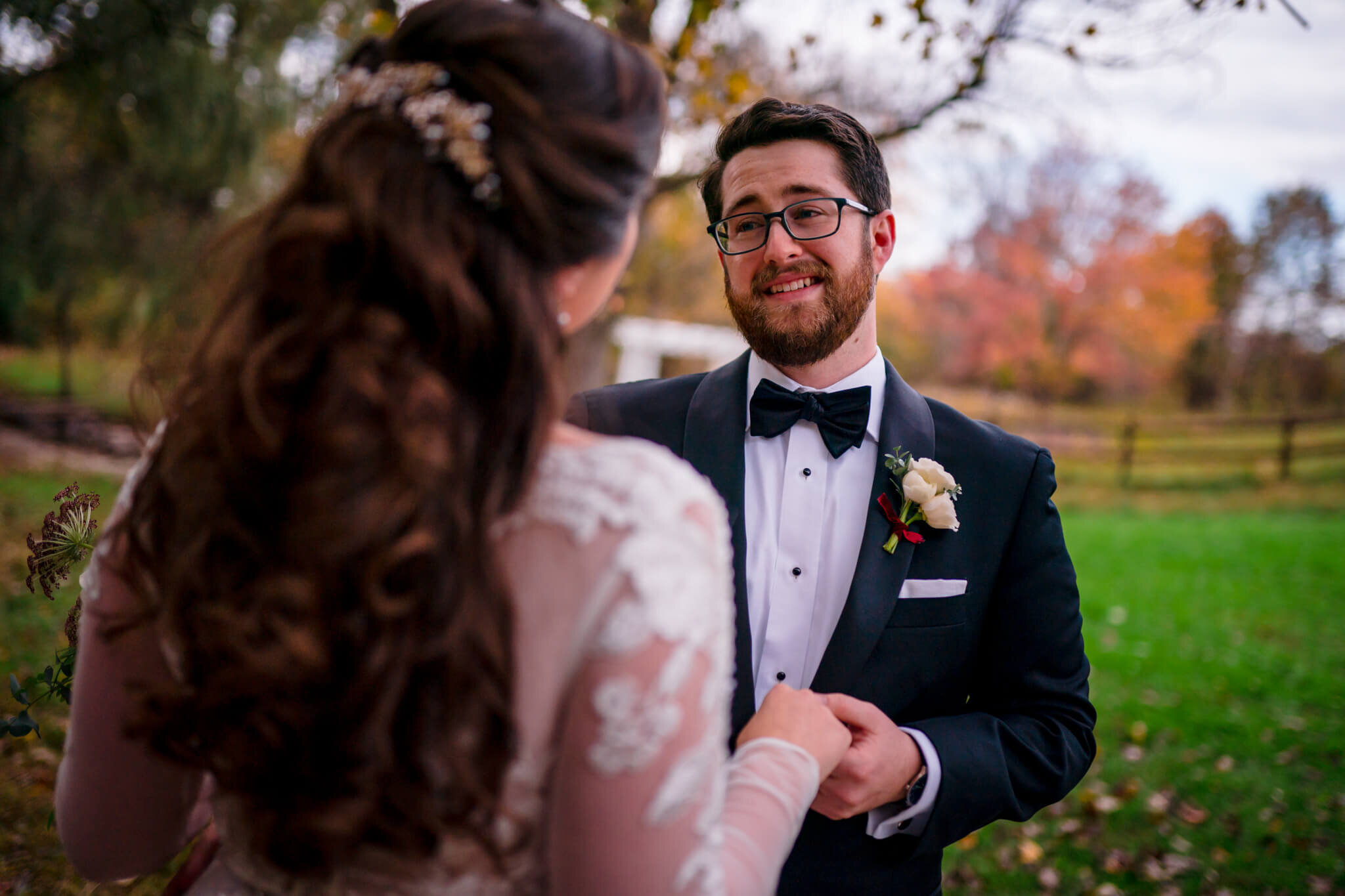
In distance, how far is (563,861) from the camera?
966mm

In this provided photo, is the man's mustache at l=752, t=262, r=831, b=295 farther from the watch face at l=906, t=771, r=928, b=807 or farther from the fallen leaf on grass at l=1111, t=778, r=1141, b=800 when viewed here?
the fallen leaf on grass at l=1111, t=778, r=1141, b=800

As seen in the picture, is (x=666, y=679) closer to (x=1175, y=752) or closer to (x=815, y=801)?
(x=815, y=801)

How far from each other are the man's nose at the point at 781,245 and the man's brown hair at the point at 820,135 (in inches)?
9.0

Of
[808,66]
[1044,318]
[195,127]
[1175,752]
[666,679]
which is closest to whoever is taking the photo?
[666,679]

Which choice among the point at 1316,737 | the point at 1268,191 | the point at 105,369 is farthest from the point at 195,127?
the point at 1268,191

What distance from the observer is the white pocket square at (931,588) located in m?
1.91

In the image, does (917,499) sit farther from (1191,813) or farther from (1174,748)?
(1174,748)

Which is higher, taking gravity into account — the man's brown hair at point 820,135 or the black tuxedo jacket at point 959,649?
the man's brown hair at point 820,135

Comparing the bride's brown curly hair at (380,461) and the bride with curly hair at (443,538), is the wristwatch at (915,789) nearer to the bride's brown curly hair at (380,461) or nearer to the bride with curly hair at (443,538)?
the bride with curly hair at (443,538)

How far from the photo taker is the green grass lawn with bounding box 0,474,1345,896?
398 centimetres

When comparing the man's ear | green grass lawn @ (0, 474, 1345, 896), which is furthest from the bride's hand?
green grass lawn @ (0, 474, 1345, 896)

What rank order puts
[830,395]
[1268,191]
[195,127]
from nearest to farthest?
[830,395] < [195,127] < [1268,191]

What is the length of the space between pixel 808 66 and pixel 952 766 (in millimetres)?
6825

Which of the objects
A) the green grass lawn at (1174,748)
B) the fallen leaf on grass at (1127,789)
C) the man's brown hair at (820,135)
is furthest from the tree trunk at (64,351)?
the fallen leaf on grass at (1127,789)
